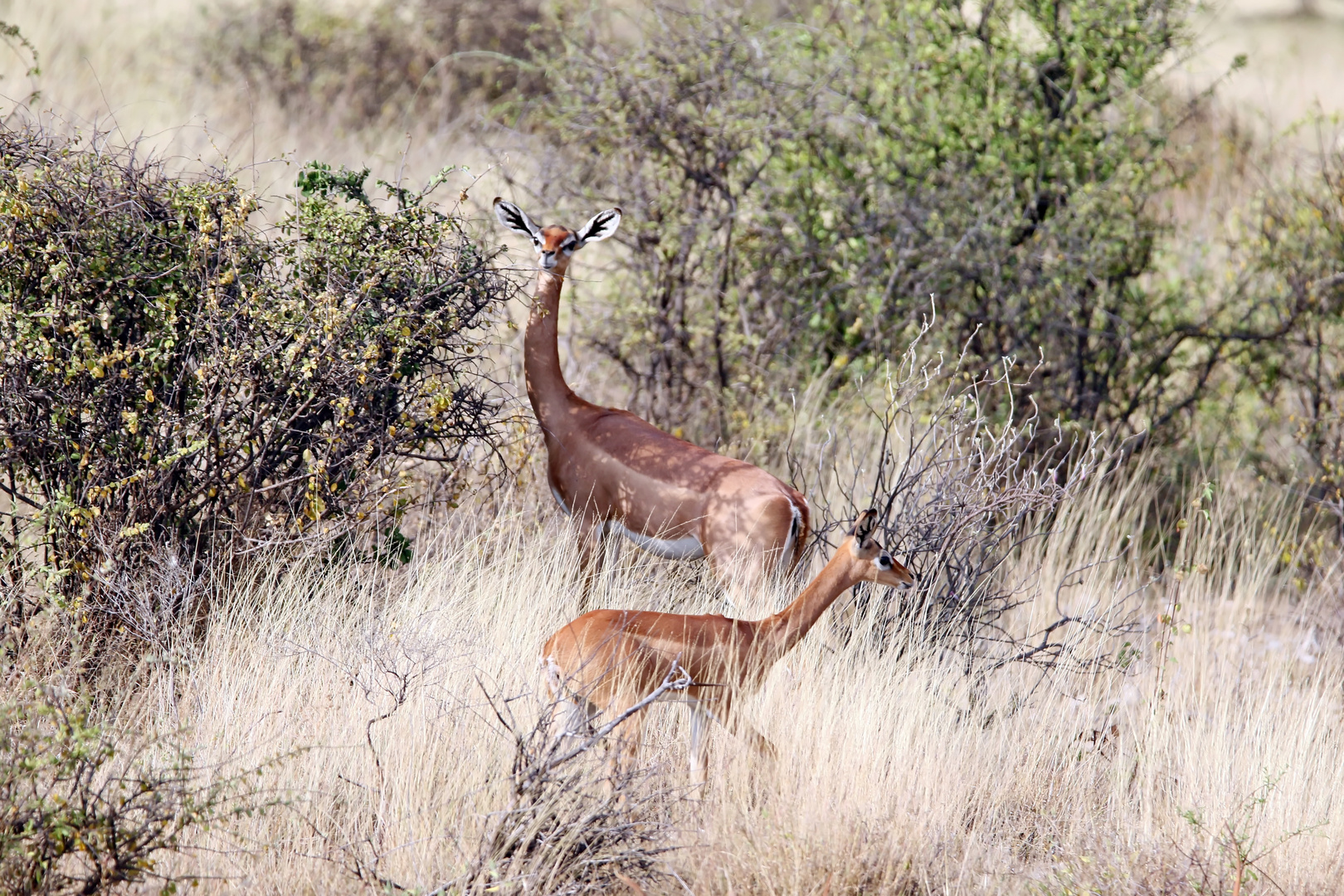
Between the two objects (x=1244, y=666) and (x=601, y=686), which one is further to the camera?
(x=1244, y=666)

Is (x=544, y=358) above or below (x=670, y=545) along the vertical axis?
above

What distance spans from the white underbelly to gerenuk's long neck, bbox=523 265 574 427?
2.20 ft

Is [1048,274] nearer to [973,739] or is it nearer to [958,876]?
[973,739]

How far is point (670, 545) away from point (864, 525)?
136 centimetres

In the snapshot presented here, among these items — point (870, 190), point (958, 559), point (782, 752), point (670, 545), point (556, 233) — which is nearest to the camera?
point (782, 752)

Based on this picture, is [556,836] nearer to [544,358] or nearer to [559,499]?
[559,499]

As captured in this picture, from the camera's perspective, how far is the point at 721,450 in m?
7.43

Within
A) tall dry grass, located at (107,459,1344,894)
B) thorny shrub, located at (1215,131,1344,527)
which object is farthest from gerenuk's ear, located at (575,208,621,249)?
thorny shrub, located at (1215,131,1344,527)

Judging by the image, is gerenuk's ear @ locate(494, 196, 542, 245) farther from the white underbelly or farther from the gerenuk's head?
the white underbelly

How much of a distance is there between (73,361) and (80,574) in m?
0.83

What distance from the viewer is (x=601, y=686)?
3.97m

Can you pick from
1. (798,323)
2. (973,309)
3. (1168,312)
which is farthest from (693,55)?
(1168,312)

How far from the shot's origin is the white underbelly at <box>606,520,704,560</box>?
540 centimetres

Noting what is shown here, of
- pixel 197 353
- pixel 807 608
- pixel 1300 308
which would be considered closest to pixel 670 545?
pixel 807 608
